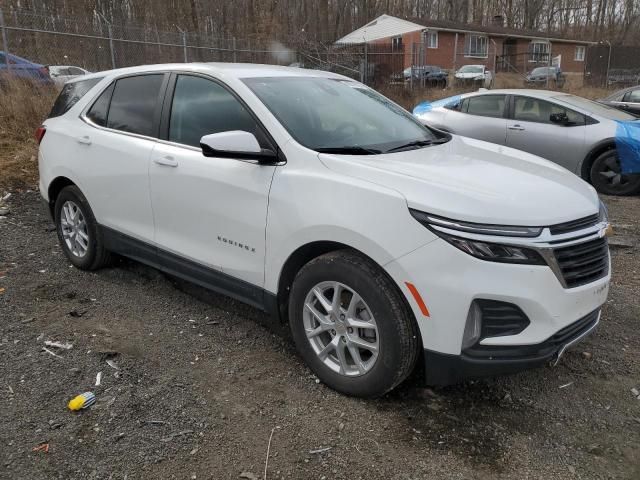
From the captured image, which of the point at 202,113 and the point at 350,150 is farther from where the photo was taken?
the point at 202,113

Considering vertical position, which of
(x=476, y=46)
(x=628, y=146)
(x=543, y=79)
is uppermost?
(x=476, y=46)

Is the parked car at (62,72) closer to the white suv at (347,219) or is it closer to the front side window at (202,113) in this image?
the white suv at (347,219)

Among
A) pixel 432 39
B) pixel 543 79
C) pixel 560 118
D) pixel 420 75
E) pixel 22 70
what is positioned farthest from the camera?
pixel 432 39

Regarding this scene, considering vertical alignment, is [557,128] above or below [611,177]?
above

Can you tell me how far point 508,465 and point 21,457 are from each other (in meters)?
2.22

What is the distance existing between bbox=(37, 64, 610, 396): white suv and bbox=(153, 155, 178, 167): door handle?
1 centimetres

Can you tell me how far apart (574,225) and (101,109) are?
3.57m

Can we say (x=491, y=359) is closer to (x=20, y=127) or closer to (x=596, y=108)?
(x=596, y=108)

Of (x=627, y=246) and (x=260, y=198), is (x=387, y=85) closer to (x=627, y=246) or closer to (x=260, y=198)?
(x=627, y=246)

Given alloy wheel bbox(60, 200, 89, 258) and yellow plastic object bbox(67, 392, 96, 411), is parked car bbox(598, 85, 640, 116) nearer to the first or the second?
alloy wheel bbox(60, 200, 89, 258)

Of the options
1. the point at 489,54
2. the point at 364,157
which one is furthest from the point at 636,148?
the point at 489,54

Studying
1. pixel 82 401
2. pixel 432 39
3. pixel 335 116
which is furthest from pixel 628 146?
pixel 432 39

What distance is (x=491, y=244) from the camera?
2.46 metres

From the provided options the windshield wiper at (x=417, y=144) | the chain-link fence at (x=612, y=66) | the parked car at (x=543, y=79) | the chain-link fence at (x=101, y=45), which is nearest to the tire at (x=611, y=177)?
the windshield wiper at (x=417, y=144)
